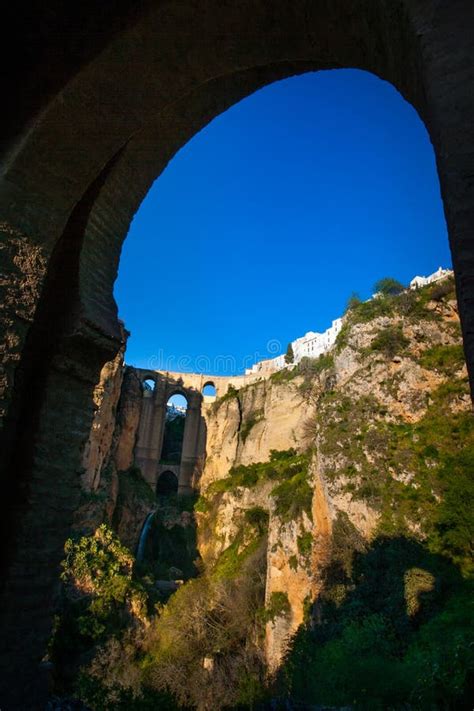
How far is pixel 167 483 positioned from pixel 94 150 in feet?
138

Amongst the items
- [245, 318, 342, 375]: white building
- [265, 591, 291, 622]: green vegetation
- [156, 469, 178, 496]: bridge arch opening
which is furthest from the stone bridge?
[265, 591, 291, 622]: green vegetation

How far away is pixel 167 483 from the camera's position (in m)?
42.2

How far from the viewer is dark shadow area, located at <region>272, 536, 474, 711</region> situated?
7121 millimetres

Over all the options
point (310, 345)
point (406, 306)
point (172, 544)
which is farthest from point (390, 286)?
point (310, 345)

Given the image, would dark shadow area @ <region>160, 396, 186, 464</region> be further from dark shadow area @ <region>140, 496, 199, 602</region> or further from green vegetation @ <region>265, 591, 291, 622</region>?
green vegetation @ <region>265, 591, 291, 622</region>

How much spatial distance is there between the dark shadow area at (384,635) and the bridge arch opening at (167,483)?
90.6ft

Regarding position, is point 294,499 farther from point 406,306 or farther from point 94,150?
point 94,150

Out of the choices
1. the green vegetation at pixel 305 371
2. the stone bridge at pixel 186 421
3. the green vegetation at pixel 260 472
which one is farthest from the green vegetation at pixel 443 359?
the stone bridge at pixel 186 421

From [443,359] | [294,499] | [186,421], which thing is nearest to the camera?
[443,359]

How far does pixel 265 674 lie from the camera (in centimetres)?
1639

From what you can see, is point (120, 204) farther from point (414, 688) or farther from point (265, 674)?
point (265, 674)

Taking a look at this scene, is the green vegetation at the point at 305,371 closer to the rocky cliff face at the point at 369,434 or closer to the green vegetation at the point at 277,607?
the rocky cliff face at the point at 369,434

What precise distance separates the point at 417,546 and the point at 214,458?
91.0 feet

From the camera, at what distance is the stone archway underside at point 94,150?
1510 millimetres
